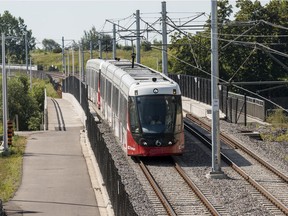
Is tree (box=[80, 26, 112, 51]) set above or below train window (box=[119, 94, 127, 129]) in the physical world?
above

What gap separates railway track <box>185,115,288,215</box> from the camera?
73.7 feet

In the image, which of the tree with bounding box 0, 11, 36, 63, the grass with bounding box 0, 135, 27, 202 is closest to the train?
A: the grass with bounding box 0, 135, 27, 202

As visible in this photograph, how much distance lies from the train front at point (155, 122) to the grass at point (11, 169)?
434cm

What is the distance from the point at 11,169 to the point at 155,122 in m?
6.56

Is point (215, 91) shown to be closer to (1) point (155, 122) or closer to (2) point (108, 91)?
(1) point (155, 122)

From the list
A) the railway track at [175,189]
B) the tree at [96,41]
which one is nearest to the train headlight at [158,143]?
the railway track at [175,189]

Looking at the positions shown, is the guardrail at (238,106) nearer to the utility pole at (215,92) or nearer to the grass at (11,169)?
the grass at (11,169)

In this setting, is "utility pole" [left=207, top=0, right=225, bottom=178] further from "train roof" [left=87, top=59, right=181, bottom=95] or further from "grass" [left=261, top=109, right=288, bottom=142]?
"grass" [left=261, top=109, right=288, bottom=142]

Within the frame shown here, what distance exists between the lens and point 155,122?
28562 mm

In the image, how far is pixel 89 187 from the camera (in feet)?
86.7

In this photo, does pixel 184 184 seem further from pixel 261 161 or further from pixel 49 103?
pixel 49 103

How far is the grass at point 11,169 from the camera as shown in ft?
86.2

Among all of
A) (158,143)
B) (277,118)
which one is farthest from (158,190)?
(277,118)

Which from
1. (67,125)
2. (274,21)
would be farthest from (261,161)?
(274,21)
